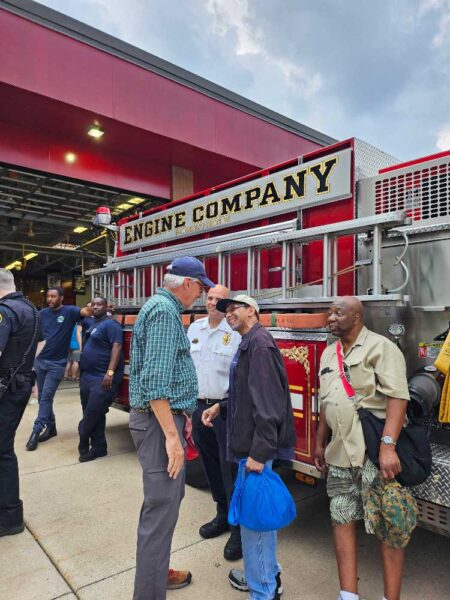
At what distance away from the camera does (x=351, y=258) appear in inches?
128

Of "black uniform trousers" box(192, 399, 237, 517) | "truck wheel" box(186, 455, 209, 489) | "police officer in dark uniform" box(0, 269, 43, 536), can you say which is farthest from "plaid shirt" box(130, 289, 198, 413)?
"truck wheel" box(186, 455, 209, 489)

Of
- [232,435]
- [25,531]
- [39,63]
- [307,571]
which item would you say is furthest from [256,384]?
[39,63]

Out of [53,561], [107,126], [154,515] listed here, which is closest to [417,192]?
[154,515]

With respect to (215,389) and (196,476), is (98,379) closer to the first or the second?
(196,476)

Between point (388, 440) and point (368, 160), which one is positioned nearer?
point (388, 440)

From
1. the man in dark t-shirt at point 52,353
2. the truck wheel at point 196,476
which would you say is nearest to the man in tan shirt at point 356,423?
the truck wheel at point 196,476

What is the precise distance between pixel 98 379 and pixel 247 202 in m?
2.43

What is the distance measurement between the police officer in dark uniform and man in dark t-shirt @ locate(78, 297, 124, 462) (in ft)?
4.55

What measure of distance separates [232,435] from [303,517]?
1485 millimetres

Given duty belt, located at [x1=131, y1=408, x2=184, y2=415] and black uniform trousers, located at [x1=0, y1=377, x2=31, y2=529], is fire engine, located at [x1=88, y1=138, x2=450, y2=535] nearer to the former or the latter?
duty belt, located at [x1=131, y1=408, x2=184, y2=415]

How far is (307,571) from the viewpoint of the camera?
2625 millimetres

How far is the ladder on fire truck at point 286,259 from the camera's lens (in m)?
2.65

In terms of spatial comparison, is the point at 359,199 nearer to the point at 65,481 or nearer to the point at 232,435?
the point at 232,435

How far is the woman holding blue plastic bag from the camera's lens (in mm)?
2113
